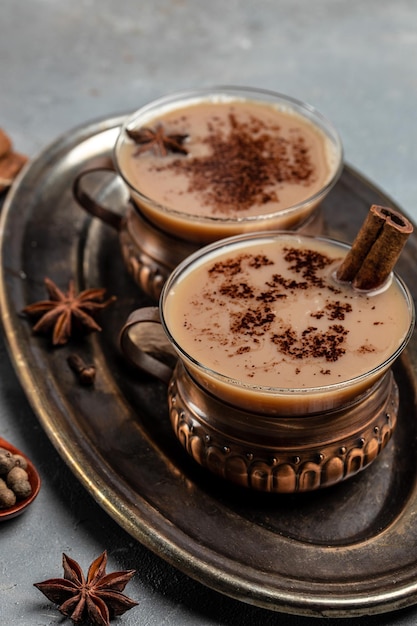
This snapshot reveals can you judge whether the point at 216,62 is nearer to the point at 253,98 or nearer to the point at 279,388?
the point at 253,98

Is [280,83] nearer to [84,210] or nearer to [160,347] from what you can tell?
[84,210]

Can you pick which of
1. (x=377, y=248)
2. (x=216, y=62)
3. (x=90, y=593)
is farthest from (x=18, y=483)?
(x=216, y=62)

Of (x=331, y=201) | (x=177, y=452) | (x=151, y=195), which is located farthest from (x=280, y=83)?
(x=177, y=452)

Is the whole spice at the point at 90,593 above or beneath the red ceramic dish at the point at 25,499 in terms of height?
above

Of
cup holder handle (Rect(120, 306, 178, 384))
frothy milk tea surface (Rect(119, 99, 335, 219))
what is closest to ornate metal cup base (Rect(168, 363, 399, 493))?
cup holder handle (Rect(120, 306, 178, 384))

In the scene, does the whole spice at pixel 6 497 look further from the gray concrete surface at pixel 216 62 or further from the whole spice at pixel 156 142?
the whole spice at pixel 156 142

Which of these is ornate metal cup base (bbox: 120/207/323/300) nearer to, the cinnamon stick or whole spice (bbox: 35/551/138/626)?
the cinnamon stick

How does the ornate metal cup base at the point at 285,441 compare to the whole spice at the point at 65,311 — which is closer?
the ornate metal cup base at the point at 285,441

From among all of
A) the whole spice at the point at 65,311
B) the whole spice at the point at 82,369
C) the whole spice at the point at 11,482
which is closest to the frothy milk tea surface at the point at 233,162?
the whole spice at the point at 65,311

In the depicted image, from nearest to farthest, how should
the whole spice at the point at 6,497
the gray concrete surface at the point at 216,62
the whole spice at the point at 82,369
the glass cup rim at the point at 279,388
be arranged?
the glass cup rim at the point at 279,388
the whole spice at the point at 6,497
the whole spice at the point at 82,369
the gray concrete surface at the point at 216,62
